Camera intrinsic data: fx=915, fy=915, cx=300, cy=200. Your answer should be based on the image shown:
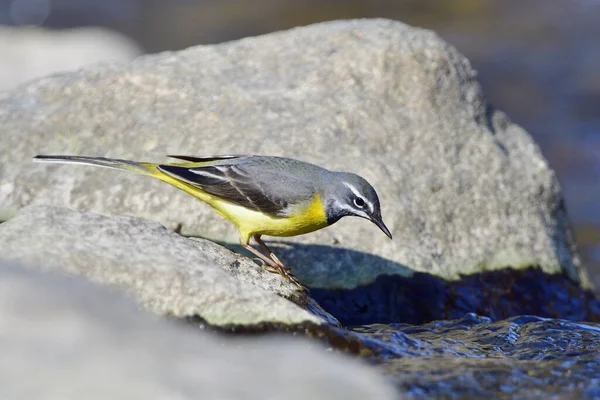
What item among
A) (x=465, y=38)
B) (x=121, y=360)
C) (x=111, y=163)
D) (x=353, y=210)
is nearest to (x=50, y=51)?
(x=465, y=38)

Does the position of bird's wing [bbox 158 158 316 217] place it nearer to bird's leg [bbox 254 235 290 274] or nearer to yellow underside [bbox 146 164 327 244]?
yellow underside [bbox 146 164 327 244]

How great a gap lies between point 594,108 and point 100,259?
14.8 meters

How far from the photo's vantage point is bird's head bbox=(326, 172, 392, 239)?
22.7 ft

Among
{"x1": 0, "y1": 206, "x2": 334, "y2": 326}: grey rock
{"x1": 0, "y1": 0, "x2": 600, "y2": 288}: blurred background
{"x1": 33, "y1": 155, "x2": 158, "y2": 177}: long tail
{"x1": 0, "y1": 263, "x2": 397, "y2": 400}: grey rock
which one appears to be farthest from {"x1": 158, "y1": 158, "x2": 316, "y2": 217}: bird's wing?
{"x1": 0, "y1": 0, "x2": 600, "y2": 288}: blurred background

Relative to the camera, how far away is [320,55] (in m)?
9.02

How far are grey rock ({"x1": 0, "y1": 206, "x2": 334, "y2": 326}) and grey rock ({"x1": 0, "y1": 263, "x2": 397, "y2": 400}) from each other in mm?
307

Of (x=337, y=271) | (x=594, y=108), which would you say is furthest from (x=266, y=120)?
(x=594, y=108)

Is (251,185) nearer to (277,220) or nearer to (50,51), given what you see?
(277,220)

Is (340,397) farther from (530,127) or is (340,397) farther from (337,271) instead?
(530,127)

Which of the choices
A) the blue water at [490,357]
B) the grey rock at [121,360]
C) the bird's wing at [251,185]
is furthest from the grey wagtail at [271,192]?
the grey rock at [121,360]

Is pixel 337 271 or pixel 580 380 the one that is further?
pixel 337 271

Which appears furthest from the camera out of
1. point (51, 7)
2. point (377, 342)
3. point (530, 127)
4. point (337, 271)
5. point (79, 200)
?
point (51, 7)

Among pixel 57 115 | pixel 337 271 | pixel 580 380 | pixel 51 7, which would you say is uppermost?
pixel 51 7

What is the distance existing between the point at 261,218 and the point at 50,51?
1276 centimetres
